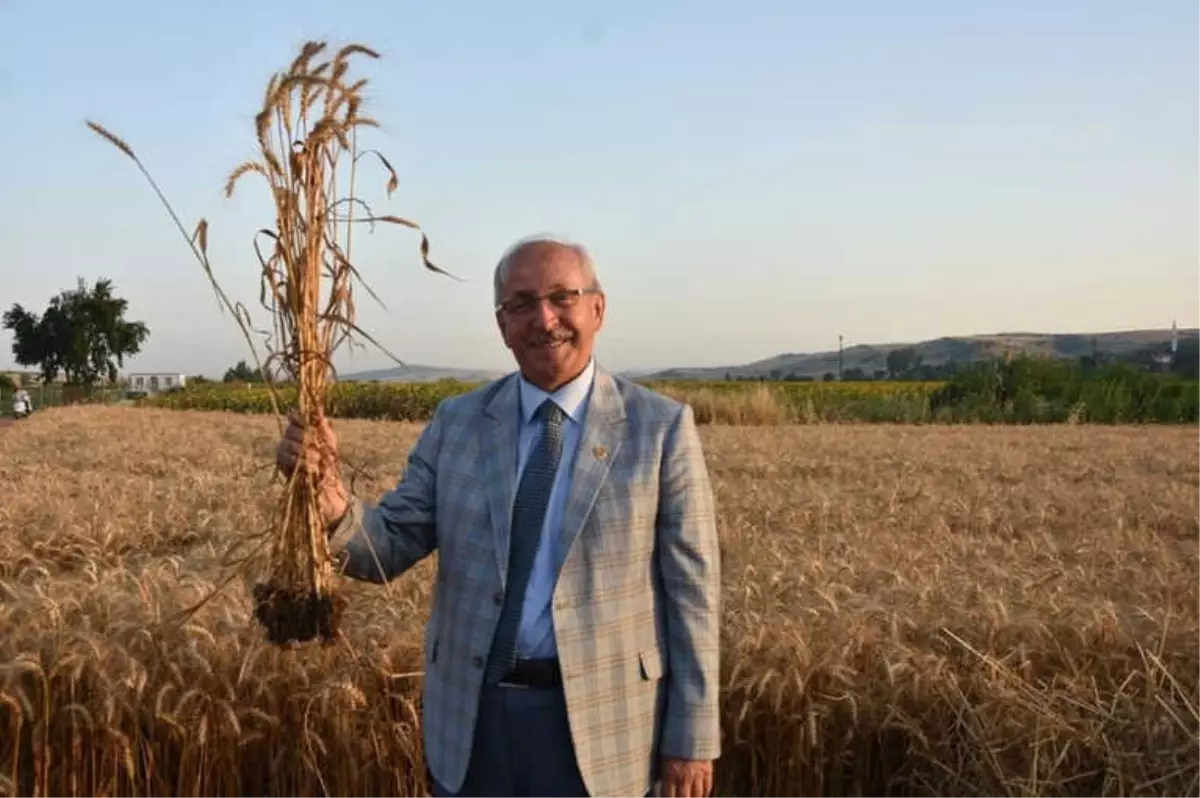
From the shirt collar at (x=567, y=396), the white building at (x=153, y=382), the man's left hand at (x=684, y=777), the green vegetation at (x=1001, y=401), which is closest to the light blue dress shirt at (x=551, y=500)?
the shirt collar at (x=567, y=396)

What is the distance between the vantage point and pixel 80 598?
4.27m

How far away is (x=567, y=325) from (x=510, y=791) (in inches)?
47.3

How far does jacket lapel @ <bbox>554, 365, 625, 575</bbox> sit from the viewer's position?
284 cm

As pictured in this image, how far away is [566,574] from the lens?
2811 mm

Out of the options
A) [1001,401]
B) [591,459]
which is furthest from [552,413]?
[1001,401]

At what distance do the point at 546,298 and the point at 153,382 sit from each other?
93697 millimetres

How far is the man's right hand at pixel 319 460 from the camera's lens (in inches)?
112

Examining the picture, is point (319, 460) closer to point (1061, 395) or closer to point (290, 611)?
point (290, 611)

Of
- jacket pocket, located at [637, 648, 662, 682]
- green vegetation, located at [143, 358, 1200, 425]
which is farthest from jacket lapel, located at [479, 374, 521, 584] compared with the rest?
green vegetation, located at [143, 358, 1200, 425]

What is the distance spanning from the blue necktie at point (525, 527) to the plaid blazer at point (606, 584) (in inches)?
1.6

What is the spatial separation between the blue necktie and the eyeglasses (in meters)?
0.27

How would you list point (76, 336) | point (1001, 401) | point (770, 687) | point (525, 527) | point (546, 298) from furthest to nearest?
1. point (76, 336)
2. point (1001, 401)
3. point (770, 687)
4. point (525, 527)
5. point (546, 298)

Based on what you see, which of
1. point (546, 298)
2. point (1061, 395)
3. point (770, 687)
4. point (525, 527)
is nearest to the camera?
point (546, 298)

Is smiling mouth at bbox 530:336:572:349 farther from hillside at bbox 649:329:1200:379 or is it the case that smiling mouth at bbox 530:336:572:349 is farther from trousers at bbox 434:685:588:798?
hillside at bbox 649:329:1200:379
